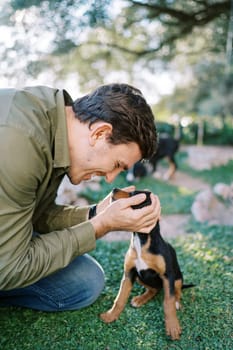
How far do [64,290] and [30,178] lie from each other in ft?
3.25

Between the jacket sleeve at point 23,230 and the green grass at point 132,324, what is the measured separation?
2.13 feet

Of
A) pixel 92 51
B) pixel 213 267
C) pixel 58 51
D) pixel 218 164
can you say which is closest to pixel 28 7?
pixel 58 51

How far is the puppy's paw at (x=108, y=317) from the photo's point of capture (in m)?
2.64

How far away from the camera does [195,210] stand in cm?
523

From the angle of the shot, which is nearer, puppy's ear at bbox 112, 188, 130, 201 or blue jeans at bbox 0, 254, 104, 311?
puppy's ear at bbox 112, 188, 130, 201

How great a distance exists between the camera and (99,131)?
205 cm

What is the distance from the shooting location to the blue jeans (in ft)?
8.43

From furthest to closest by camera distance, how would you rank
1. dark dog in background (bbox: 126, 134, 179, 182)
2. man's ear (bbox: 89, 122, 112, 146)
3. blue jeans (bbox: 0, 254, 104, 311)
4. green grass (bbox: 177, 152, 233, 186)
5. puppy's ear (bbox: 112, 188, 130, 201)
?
green grass (bbox: 177, 152, 233, 186), dark dog in background (bbox: 126, 134, 179, 182), blue jeans (bbox: 0, 254, 104, 311), puppy's ear (bbox: 112, 188, 130, 201), man's ear (bbox: 89, 122, 112, 146)

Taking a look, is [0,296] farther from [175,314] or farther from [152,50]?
[152,50]

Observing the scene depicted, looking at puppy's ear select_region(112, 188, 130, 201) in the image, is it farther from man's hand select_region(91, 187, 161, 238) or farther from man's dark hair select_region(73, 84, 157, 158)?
man's dark hair select_region(73, 84, 157, 158)

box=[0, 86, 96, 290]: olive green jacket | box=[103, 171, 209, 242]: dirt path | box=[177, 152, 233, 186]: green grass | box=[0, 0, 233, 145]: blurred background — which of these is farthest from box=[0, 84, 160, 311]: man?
box=[177, 152, 233, 186]: green grass

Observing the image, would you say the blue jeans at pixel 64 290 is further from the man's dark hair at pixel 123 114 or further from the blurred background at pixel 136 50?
the blurred background at pixel 136 50

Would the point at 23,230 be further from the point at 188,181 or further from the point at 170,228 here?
the point at 188,181

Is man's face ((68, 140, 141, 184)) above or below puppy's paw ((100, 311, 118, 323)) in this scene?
above
